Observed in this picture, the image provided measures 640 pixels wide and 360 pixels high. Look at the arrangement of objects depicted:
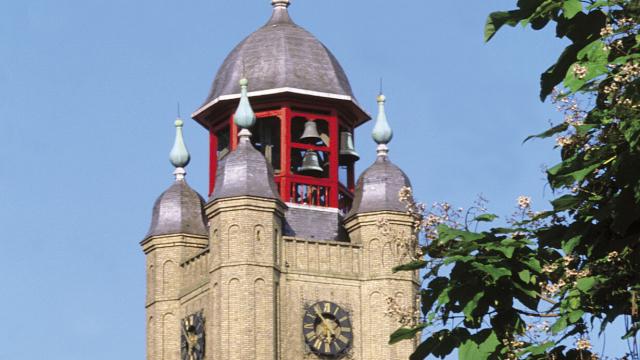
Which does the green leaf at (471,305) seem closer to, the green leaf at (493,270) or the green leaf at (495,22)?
the green leaf at (493,270)

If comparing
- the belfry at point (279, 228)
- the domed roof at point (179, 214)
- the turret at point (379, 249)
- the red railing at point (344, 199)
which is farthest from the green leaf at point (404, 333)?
the domed roof at point (179, 214)

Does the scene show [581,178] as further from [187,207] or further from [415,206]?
[187,207]

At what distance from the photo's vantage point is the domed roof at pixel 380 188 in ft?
189

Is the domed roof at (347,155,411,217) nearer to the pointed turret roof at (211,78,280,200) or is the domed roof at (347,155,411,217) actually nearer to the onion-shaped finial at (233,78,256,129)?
the pointed turret roof at (211,78,280,200)

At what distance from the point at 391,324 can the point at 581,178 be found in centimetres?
4183

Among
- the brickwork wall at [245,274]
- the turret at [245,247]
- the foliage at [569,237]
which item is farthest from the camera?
the turret at [245,247]

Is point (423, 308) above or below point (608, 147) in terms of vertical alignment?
below

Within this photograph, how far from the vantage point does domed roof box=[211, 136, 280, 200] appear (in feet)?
184

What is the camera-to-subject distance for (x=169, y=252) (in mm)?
60000

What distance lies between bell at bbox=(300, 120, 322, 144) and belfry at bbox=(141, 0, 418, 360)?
6cm

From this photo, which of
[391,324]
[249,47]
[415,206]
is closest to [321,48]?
[249,47]

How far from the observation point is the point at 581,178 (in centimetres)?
1483

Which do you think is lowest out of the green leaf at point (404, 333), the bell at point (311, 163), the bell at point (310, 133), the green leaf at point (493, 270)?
the green leaf at point (404, 333)

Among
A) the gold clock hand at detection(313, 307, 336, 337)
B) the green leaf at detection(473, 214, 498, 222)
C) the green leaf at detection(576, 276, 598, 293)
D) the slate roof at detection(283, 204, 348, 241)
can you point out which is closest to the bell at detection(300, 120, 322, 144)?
the slate roof at detection(283, 204, 348, 241)
